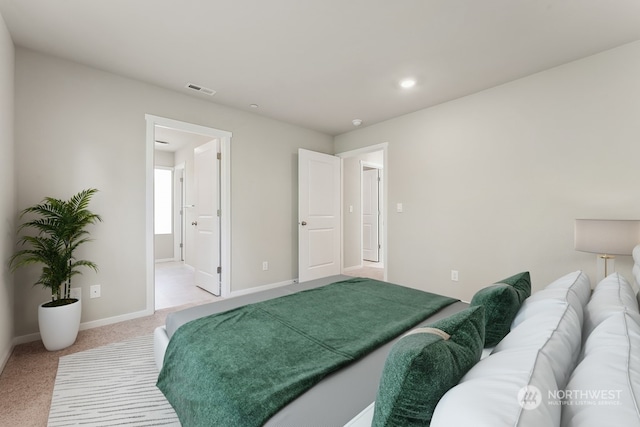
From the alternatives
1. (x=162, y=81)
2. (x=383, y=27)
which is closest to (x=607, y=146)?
(x=383, y=27)

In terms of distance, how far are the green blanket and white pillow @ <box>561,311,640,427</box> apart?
71 centimetres

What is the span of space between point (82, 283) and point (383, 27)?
3.48 m

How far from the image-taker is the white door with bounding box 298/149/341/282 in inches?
167

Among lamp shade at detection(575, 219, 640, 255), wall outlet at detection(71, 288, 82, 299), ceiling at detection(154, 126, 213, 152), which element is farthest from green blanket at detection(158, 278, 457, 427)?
ceiling at detection(154, 126, 213, 152)

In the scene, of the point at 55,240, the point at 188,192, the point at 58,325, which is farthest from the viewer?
the point at 188,192

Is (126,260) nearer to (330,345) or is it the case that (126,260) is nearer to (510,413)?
(330,345)

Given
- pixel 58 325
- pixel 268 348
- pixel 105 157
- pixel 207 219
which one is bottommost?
pixel 58 325

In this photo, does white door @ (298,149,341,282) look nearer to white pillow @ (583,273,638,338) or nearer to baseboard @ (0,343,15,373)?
baseboard @ (0,343,15,373)

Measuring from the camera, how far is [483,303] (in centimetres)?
110

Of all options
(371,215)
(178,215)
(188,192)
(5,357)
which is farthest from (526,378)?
(178,215)

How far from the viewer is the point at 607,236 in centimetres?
200

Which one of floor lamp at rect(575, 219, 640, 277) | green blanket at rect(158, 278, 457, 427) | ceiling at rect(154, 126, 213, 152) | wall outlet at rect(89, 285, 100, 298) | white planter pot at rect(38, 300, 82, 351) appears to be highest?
ceiling at rect(154, 126, 213, 152)

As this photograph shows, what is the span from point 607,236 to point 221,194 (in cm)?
381

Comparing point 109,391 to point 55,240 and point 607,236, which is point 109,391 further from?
point 607,236
